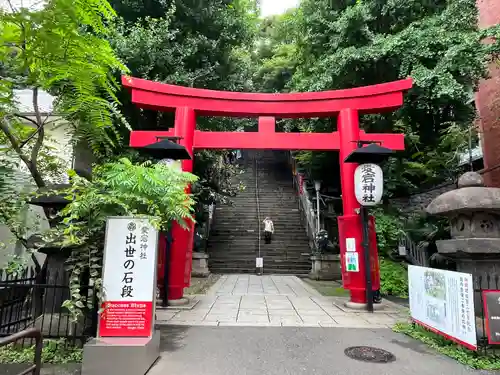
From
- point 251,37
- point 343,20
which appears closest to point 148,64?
point 251,37

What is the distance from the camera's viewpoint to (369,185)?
296 inches

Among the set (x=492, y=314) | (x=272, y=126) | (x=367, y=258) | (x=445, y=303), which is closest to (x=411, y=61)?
(x=272, y=126)

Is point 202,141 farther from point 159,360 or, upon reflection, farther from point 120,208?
point 159,360

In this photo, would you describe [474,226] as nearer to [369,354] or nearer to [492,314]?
[492,314]

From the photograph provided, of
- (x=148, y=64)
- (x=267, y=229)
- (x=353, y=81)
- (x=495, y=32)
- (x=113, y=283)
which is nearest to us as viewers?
(x=113, y=283)

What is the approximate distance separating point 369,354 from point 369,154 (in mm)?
4222

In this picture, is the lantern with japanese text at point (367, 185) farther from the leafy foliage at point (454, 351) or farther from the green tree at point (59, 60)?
the green tree at point (59, 60)

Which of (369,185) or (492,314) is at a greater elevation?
(369,185)

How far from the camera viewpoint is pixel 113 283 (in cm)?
420

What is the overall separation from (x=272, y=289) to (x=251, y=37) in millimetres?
9058

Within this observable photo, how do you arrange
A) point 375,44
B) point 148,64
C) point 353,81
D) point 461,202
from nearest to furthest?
point 461,202
point 148,64
point 375,44
point 353,81

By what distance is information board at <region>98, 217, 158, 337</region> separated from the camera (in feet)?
13.6

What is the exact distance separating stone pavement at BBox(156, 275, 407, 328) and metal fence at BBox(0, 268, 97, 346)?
1726mm

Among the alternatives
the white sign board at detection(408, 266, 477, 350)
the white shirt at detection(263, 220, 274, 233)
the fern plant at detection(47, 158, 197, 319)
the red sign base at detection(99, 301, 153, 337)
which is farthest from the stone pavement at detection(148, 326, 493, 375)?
the white shirt at detection(263, 220, 274, 233)
